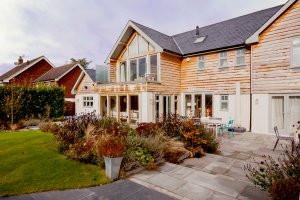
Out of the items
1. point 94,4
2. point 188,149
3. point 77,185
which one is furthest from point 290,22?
point 77,185

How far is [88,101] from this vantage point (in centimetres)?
2111

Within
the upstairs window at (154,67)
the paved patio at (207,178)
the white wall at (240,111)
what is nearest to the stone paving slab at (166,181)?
the paved patio at (207,178)

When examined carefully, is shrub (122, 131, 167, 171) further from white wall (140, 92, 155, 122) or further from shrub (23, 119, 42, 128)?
shrub (23, 119, 42, 128)

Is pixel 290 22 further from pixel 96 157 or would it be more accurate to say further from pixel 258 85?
pixel 96 157

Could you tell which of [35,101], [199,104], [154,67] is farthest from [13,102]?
[199,104]

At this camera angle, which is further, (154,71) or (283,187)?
(154,71)

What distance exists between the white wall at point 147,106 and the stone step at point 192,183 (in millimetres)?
8720

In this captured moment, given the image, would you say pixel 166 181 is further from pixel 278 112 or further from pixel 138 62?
pixel 138 62

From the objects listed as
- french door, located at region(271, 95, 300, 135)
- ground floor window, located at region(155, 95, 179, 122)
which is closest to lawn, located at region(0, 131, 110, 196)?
ground floor window, located at region(155, 95, 179, 122)

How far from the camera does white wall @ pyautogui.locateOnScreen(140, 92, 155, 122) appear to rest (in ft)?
48.2

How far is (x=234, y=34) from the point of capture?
15289mm

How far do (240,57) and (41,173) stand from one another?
1423 centimetres

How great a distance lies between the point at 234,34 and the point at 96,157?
47.8 ft

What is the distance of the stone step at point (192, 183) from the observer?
4449 mm
